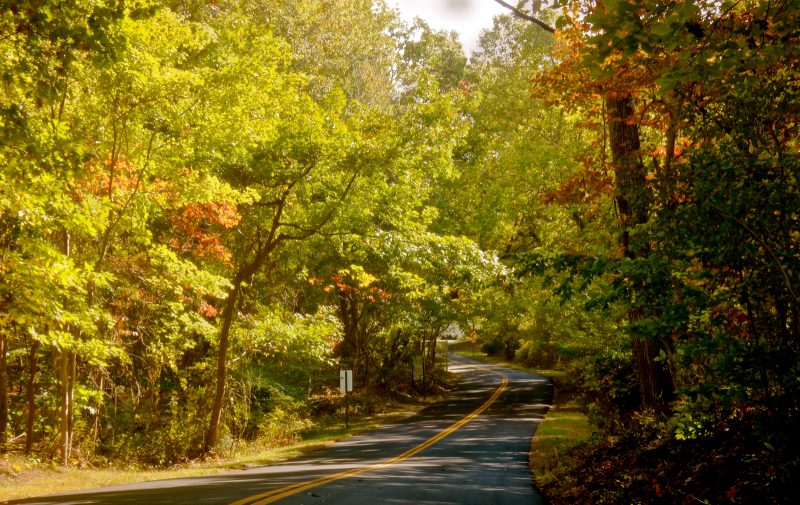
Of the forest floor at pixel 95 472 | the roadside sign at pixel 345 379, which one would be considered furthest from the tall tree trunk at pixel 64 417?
the roadside sign at pixel 345 379

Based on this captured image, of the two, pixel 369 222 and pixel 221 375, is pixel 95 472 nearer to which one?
pixel 221 375

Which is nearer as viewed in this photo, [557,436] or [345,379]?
[557,436]

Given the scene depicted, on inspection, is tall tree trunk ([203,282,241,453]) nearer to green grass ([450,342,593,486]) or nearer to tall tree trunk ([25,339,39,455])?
tall tree trunk ([25,339,39,455])

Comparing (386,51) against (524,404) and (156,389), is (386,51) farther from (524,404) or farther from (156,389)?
(156,389)

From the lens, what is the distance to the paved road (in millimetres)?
9383

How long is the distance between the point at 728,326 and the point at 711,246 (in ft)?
5.48

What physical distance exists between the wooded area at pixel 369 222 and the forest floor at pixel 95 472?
3.40 feet

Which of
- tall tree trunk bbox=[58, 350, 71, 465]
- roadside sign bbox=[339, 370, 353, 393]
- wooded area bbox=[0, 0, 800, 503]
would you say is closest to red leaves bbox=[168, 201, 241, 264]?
wooded area bbox=[0, 0, 800, 503]

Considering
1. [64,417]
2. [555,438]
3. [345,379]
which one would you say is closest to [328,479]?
[64,417]

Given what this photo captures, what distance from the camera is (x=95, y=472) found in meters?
13.9

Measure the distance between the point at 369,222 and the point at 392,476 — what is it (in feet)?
28.8

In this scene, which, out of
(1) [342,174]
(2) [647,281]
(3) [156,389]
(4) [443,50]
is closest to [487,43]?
(4) [443,50]

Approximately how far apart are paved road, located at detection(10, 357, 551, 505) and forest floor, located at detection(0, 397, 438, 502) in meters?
0.88

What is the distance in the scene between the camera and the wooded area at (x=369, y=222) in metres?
5.84
